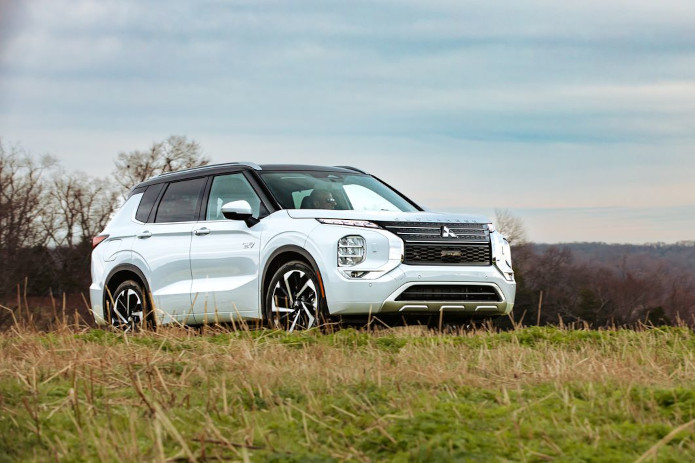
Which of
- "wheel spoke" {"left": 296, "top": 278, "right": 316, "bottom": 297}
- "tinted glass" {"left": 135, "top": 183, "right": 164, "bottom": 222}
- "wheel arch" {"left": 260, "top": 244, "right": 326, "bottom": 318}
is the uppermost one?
"tinted glass" {"left": 135, "top": 183, "right": 164, "bottom": 222}

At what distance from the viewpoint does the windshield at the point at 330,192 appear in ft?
31.5

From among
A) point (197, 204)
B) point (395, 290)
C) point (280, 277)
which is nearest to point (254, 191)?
point (197, 204)

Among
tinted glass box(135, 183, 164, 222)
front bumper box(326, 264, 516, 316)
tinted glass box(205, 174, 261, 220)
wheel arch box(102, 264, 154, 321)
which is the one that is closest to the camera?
front bumper box(326, 264, 516, 316)

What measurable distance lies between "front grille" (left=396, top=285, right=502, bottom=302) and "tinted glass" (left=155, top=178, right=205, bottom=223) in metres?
2.85

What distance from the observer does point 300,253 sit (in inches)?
349

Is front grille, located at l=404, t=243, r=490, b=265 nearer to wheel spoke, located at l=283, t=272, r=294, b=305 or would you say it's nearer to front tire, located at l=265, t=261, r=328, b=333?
front tire, located at l=265, t=261, r=328, b=333

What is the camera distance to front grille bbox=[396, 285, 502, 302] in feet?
28.6

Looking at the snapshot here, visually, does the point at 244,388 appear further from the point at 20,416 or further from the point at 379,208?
the point at 379,208

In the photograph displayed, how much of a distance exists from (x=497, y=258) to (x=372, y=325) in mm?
1381

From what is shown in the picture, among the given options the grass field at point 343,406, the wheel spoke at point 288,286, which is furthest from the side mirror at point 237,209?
the grass field at point 343,406

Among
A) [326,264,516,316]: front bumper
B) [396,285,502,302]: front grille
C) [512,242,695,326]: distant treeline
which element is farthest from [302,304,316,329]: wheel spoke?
[512,242,695,326]: distant treeline

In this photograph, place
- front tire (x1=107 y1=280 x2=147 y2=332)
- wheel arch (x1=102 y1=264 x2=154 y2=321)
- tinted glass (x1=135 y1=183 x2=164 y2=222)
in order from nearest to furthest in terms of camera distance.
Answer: wheel arch (x1=102 y1=264 x2=154 y2=321), front tire (x1=107 y1=280 x2=147 y2=332), tinted glass (x1=135 y1=183 x2=164 y2=222)

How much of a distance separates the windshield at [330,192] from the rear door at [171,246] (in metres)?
1.12

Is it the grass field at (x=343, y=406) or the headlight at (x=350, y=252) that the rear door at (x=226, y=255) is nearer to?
the headlight at (x=350, y=252)
